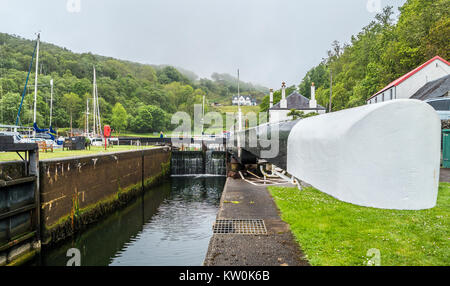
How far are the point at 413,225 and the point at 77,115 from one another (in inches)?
3771

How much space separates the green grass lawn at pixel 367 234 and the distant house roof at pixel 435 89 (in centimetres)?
2094

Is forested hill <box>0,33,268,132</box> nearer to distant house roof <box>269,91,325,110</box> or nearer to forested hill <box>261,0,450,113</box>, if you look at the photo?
distant house roof <box>269,91,325,110</box>

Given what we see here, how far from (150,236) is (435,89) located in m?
28.4

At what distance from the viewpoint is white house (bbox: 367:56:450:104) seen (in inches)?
1291

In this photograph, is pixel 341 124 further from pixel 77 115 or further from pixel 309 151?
pixel 77 115

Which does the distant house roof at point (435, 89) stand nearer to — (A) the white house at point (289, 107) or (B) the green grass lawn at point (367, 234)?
(B) the green grass lawn at point (367, 234)

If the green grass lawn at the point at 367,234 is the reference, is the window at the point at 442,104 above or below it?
above

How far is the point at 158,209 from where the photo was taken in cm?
1956

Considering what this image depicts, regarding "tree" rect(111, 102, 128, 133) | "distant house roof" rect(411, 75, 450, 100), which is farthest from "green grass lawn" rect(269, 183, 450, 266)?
"tree" rect(111, 102, 128, 133)

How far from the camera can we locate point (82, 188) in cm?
1421

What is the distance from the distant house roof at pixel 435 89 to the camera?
26.7 meters

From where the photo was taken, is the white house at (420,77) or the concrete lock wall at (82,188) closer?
the concrete lock wall at (82,188)

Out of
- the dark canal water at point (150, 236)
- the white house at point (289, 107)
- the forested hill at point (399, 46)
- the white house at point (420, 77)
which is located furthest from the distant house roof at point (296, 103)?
the dark canal water at point (150, 236)
